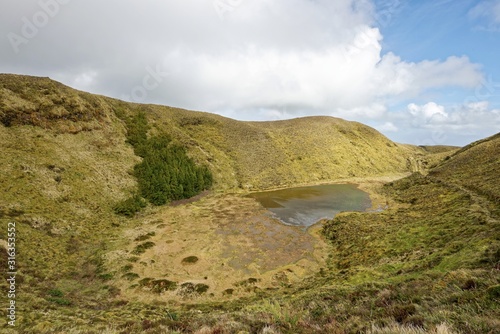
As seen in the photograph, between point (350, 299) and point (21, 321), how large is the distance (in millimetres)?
17205

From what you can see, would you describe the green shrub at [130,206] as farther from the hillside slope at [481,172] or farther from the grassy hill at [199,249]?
the hillside slope at [481,172]

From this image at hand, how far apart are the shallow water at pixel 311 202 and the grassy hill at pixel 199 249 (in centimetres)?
429

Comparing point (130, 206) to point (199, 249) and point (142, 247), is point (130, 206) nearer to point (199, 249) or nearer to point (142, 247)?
point (142, 247)

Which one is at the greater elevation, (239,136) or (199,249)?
(239,136)

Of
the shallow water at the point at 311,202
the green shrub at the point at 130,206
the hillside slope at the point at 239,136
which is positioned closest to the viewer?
the green shrub at the point at 130,206

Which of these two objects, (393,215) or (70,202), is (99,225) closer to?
(70,202)

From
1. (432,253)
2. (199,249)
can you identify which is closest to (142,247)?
(199,249)

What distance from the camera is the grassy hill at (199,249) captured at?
11.5m

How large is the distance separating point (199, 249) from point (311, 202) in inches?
1183

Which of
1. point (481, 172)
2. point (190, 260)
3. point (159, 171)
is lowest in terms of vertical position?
point (190, 260)

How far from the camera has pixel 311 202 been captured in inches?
2114

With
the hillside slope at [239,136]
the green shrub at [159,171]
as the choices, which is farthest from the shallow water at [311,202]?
the green shrub at [159,171]

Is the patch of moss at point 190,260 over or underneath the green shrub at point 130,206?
underneath

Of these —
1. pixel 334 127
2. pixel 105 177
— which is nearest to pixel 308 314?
pixel 105 177
